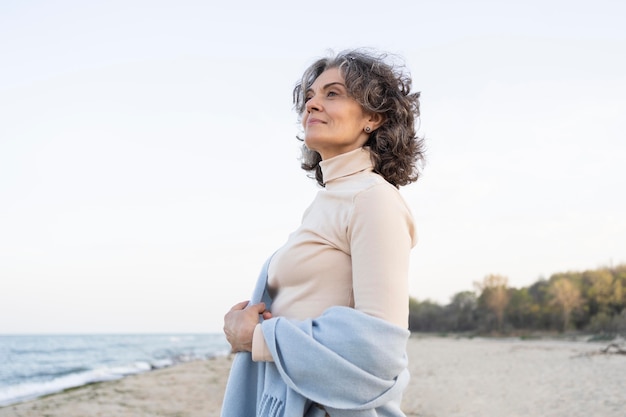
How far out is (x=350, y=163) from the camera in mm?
1830

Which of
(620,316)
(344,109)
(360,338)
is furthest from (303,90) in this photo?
(620,316)

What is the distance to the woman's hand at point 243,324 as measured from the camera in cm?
167

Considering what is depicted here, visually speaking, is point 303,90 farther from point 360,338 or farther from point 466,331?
point 466,331

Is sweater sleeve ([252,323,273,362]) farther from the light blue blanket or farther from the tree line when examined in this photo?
the tree line

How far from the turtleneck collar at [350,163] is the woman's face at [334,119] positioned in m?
0.03

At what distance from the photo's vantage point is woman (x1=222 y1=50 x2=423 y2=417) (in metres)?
1.50

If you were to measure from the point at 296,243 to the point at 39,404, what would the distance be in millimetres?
12281

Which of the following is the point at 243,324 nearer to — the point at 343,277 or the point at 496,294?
the point at 343,277

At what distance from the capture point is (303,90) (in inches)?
81.4

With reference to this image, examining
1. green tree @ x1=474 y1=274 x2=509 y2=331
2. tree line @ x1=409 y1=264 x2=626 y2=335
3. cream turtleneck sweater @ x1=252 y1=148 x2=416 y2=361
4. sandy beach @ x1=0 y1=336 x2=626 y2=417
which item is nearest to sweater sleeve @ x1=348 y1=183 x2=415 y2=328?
cream turtleneck sweater @ x1=252 y1=148 x2=416 y2=361

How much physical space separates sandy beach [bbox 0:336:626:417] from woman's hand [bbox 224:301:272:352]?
9299 mm

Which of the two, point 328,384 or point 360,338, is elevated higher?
point 360,338

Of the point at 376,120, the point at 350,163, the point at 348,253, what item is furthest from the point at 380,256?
the point at 376,120

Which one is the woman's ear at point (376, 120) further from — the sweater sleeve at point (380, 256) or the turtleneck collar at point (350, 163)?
the sweater sleeve at point (380, 256)
